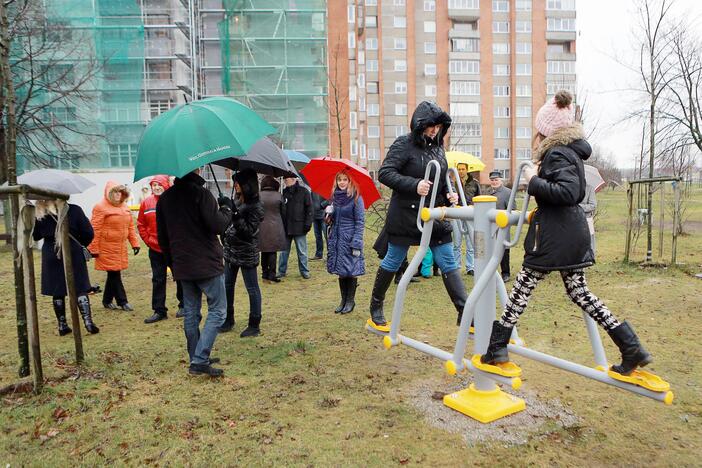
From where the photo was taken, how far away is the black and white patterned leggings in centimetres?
319

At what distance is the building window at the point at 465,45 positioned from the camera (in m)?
55.6

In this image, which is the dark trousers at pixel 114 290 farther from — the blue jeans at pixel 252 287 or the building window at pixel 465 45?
the building window at pixel 465 45

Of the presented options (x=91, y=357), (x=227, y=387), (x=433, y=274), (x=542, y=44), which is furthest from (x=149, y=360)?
(x=542, y=44)

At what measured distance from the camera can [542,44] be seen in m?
56.4

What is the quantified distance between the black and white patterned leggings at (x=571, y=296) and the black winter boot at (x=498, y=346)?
41mm

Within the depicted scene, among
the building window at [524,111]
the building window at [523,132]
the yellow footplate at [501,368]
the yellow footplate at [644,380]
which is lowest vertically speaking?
the yellow footplate at [501,368]

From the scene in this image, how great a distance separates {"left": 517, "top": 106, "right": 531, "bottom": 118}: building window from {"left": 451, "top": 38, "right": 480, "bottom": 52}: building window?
Answer: 7.53 metres

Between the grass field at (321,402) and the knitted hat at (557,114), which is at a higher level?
the knitted hat at (557,114)

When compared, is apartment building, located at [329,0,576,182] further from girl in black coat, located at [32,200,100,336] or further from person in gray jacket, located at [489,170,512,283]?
girl in black coat, located at [32,200,100,336]

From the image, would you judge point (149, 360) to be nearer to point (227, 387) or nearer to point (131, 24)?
point (227, 387)

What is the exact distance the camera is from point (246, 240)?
17.8ft

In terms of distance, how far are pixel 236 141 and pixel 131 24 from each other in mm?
33268

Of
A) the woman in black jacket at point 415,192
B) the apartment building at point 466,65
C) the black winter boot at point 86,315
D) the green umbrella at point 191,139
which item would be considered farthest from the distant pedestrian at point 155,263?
the apartment building at point 466,65

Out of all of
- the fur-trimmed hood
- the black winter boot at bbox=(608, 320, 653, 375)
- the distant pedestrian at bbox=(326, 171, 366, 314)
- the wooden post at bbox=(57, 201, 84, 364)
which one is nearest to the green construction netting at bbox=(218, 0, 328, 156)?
the distant pedestrian at bbox=(326, 171, 366, 314)
